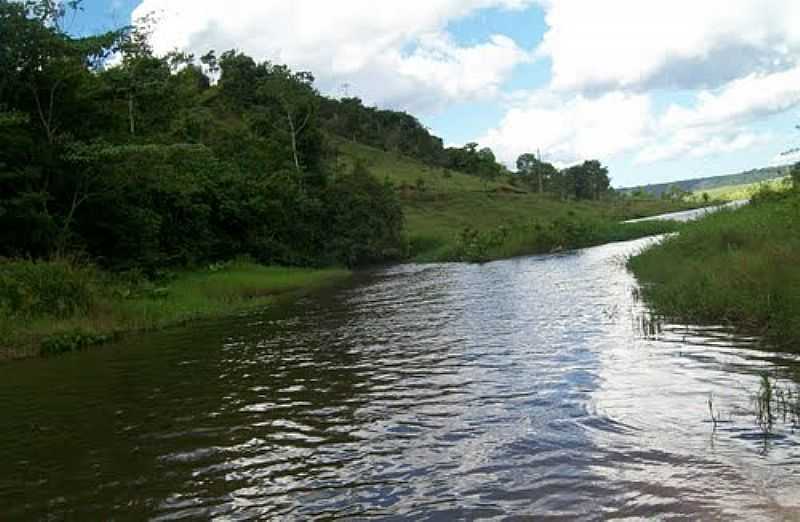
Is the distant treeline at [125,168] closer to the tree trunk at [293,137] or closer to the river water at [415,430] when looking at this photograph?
the tree trunk at [293,137]

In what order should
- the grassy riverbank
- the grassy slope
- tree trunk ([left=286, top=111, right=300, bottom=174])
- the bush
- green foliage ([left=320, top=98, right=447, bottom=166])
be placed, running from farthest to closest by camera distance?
1. green foliage ([left=320, top=98, right=447, bottom=166])
2. the grassy slope
3. tree trunk ([left=286, top=111, right=300, bottom=174])
4. the bush
5. the grassy riverbank

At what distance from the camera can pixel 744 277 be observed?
1645 cm

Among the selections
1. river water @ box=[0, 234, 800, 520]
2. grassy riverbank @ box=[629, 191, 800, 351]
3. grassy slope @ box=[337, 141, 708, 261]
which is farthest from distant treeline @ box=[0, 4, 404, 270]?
grassy slope @ box=[337, 141, 708, 261]

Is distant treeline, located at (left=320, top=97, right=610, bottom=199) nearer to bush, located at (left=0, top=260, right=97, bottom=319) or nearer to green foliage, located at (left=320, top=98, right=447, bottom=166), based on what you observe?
green foliage, located at (left=320, top=98, right=447, bottom=166)

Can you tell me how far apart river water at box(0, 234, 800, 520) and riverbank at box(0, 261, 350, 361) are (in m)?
2.52

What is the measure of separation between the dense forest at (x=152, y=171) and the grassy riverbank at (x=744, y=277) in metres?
22.1

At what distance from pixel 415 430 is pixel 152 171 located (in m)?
26.6

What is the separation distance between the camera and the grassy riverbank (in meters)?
14.3

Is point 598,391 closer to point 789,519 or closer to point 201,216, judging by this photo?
point 789,519

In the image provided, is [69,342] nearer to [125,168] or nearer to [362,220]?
[125,168]

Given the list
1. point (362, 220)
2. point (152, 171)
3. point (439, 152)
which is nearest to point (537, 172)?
point (439, 152)

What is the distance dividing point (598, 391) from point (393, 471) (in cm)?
433

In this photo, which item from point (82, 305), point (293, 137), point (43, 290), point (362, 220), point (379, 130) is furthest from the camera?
point (379, 130)

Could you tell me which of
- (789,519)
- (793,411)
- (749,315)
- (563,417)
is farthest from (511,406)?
(749,315)
